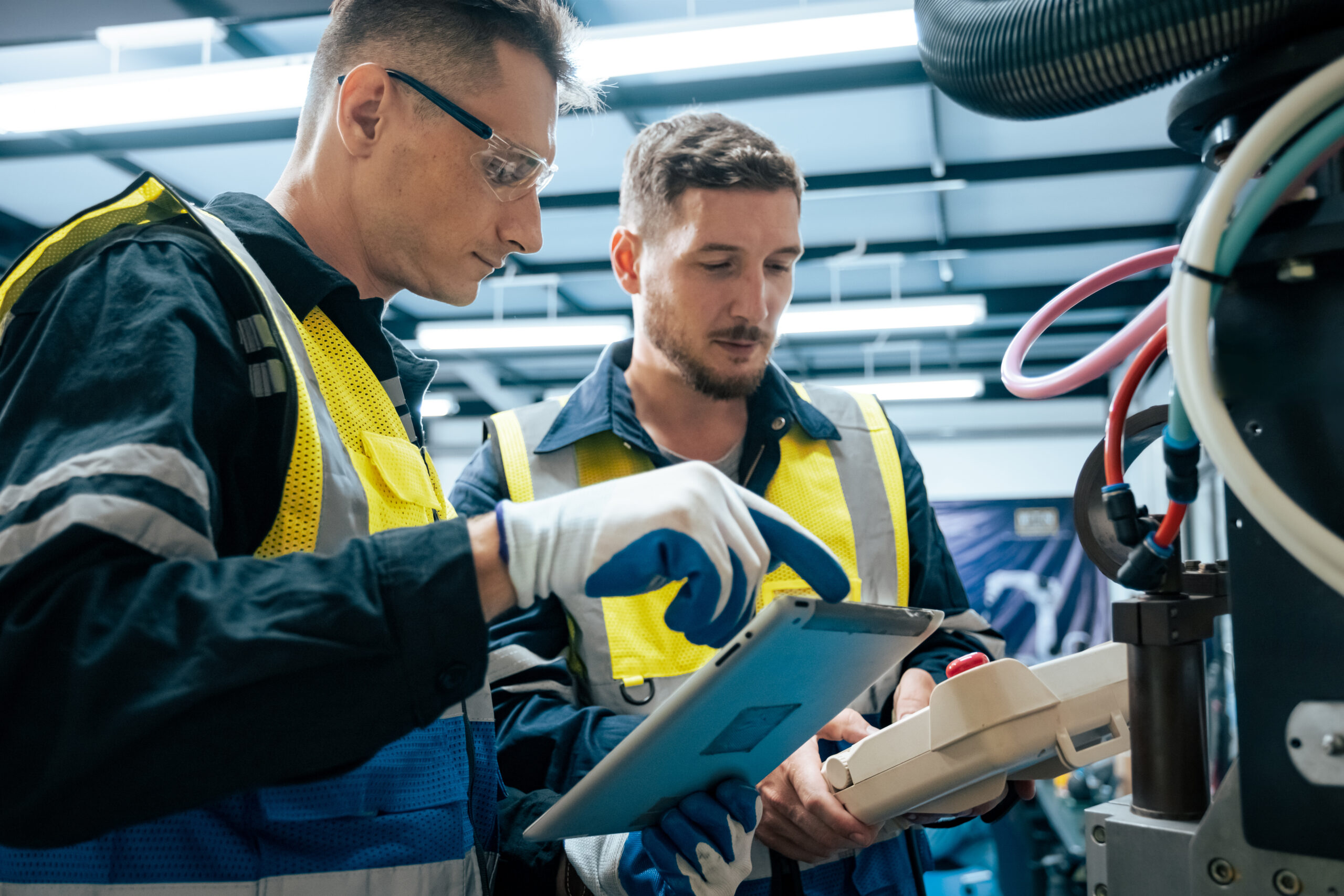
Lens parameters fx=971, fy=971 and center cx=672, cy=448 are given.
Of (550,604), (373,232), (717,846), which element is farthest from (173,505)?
(550,604)

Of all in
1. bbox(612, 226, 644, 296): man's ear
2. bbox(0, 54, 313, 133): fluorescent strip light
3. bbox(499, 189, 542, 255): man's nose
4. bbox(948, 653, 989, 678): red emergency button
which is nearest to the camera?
bbox(948, 653, 989, 678): red emergency button

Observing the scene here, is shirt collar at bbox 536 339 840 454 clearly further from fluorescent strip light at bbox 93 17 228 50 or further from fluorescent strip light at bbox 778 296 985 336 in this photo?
fluorescent strip light at bbox 778 296 985 336

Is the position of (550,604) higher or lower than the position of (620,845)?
higher

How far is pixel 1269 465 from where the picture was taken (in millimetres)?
613

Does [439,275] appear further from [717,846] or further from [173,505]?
[717,846]

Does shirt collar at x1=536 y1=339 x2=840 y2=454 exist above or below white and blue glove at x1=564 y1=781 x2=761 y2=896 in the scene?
above

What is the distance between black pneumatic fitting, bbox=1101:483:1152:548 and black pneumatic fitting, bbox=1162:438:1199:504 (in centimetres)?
4

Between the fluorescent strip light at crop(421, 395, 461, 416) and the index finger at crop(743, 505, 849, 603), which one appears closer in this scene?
the index finger at crop(743, 505, 849, 603)

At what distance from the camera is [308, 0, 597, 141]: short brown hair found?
1.15 metres

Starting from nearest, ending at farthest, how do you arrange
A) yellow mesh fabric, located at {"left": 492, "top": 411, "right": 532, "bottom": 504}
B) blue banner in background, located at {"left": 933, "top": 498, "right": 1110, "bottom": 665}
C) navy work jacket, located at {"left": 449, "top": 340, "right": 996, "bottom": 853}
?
navy work jacket, located at {"left": 449, "top": 340, "right": 996, "bottom": 853} < yellow mesh fabric, located at {"left": 492, "top": 411, "right": 532, "bottom": 504} < blue banner in background, located at {"left": 933, "top": 498, "right": 1110, "bottom": 665}

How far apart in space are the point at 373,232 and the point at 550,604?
678 millimetres

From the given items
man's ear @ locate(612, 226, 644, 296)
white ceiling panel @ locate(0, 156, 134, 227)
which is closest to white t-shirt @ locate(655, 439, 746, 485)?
man's ear @ locate(612, 226, 644, 296)

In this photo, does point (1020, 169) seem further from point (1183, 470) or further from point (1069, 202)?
point (1183, 470)

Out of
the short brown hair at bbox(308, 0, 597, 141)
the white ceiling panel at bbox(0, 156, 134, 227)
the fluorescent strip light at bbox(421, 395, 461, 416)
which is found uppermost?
the white ceiling panel at bbox(0, 156, 134, 227)
